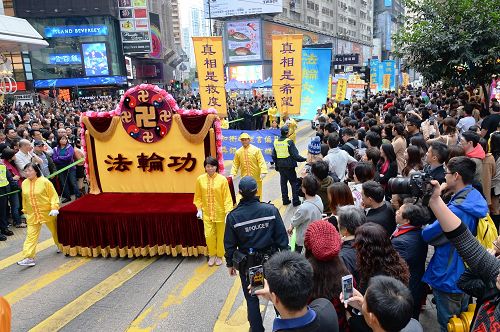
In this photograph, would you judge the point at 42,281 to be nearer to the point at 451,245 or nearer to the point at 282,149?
the point at 282,149

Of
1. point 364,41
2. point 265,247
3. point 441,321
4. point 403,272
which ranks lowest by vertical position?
point 441,321

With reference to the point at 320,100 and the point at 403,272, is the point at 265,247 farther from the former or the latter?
the point at 320,100

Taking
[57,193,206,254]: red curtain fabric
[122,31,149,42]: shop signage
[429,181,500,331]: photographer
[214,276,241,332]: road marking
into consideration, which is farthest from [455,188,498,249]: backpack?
[122,31,149,42]: shop signage

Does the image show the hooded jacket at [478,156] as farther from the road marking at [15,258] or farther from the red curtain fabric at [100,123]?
the road marking at [15,258]

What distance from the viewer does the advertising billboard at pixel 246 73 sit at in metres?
51.5

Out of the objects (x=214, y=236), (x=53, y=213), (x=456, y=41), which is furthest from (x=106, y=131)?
(x=456, y=41)

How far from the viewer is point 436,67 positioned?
937 cm

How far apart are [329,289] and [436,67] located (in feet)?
27.9

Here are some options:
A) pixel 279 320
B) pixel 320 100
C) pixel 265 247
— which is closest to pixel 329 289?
pixel 279 320

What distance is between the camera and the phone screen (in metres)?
2.13

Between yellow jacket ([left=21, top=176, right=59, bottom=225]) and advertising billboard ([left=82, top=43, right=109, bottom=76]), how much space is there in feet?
142

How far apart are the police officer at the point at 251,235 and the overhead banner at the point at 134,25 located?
48.9 metres

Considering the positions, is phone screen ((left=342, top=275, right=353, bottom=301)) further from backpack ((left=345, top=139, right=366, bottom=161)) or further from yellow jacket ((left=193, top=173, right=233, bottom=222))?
backpack ((left=345, top=139, right=366, bottom=161))

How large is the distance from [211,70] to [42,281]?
6626 mm
